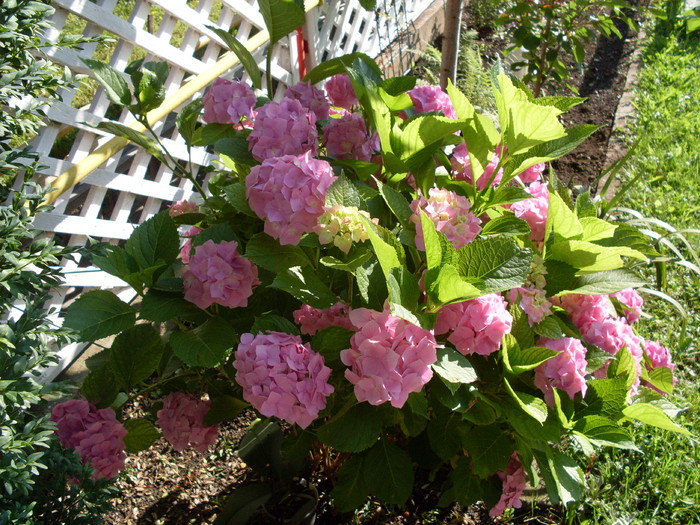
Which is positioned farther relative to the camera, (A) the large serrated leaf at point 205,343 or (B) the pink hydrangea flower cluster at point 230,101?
(B) the pink hydrangea flower cluster at point 230,101

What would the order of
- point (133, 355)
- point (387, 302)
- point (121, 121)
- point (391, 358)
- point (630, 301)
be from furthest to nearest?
point (121, 121)
point (630, 301)
point (133, 355)
point (387, 302)
point (391, 358)

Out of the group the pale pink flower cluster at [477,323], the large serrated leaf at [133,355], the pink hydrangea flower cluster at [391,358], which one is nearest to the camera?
the pink hydrangea flower cluster at [391,358]

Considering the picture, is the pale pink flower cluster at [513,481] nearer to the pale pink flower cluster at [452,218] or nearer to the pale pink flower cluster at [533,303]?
the pale pink flower cluster at [533,303]

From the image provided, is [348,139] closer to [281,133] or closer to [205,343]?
[281,133]

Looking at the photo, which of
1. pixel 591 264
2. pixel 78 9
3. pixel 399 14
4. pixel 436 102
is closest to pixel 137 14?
pixel 78 9

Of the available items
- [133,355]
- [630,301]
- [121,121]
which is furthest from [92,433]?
[121,121]

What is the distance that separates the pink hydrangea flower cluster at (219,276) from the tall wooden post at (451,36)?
1745 millimetres

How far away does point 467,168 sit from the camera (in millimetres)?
1601

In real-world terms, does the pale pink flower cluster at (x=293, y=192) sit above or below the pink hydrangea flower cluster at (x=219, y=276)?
above

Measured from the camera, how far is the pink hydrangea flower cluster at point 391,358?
42.5 inches

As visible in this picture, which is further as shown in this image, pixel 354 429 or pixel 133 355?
pixel 133 355

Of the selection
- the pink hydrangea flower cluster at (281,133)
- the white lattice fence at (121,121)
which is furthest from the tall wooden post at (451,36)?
the pink hydrangea flower cluster at (281,133)

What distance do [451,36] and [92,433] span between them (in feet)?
7.18

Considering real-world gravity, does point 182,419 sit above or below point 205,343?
below
